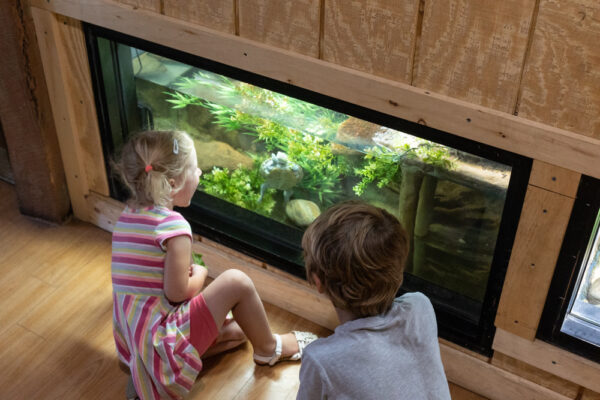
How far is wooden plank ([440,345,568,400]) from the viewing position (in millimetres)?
1996

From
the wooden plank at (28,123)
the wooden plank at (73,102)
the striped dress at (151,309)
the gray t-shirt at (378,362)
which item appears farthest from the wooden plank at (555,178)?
the wooden plank at (28,123)

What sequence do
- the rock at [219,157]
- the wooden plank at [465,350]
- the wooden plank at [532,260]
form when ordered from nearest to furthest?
the wooden plank at [532,260]
the wooden plank at [465,350]
the rock at [219,157]

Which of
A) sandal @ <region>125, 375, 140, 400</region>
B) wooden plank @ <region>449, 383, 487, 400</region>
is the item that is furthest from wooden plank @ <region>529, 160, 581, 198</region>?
sandal @ <region>125, 375, 140, 400</region>

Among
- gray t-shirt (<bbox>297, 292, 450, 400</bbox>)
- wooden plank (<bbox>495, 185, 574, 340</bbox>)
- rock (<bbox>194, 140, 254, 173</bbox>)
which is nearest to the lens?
gray t-shirt (<bbox>297, 292, 450, 400</bbox>)

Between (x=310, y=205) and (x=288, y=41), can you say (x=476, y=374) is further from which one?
(x=288, y=41)

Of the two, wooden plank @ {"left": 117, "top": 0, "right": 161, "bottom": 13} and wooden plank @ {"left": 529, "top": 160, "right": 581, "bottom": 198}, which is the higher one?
wooden plank @ {"left": 117, "top": 0, "right": 161, "bottom": 13}

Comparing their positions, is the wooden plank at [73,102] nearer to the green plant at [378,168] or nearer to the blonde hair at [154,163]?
the blonde hair at [154,163]

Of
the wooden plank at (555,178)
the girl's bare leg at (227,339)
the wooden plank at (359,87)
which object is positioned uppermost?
the wooden plank at (359,87)

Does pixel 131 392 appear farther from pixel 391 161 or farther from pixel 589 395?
pixel 589 395

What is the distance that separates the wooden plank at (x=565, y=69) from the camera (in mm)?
1385

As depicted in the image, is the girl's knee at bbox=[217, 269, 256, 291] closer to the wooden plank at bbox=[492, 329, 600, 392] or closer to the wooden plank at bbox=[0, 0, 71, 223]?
the wooden plank at bbox=[492, 329, 600, 392]

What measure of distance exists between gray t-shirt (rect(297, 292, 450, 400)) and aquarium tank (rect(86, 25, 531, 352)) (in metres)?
0.54

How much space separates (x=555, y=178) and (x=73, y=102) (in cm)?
157

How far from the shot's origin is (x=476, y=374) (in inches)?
81.7
